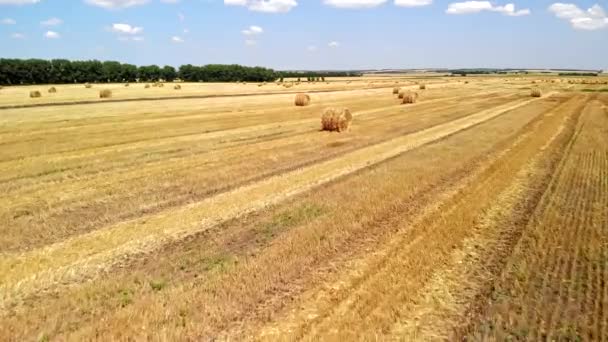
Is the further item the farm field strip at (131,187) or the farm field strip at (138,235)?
the farm field strip at (131,187)

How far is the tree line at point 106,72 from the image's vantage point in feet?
292

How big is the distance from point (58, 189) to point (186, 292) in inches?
285

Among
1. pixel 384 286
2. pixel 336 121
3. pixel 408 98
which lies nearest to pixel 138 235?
pixel 384 286

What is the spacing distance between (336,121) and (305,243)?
15.1 metres

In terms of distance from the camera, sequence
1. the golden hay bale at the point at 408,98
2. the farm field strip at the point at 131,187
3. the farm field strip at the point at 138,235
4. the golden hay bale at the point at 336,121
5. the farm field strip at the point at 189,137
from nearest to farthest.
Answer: the farm field strip at the point at 138,235 < the farm field strip at the point at 131,187 < the farm field strip at the point at 189,137 < the golden hay bale at the point at 336,121 < the golden hay bale at the point at 408,98

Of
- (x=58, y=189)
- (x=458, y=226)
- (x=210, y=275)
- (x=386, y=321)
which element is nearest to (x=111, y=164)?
(x=58, y=189)

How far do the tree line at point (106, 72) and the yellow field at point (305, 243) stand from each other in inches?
3367

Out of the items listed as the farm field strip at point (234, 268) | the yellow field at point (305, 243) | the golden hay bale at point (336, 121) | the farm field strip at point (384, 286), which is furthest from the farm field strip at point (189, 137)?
the farm field strip at point (384, 286)

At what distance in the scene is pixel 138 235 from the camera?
847cm

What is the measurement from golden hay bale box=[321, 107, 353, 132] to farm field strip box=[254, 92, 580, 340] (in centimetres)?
1234

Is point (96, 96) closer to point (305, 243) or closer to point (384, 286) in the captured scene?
point (305, 243)

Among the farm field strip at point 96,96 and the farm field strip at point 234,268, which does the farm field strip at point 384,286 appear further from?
the farm field strip at point 96,96

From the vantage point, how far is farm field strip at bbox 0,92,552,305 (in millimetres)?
6809

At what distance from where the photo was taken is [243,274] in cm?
677
